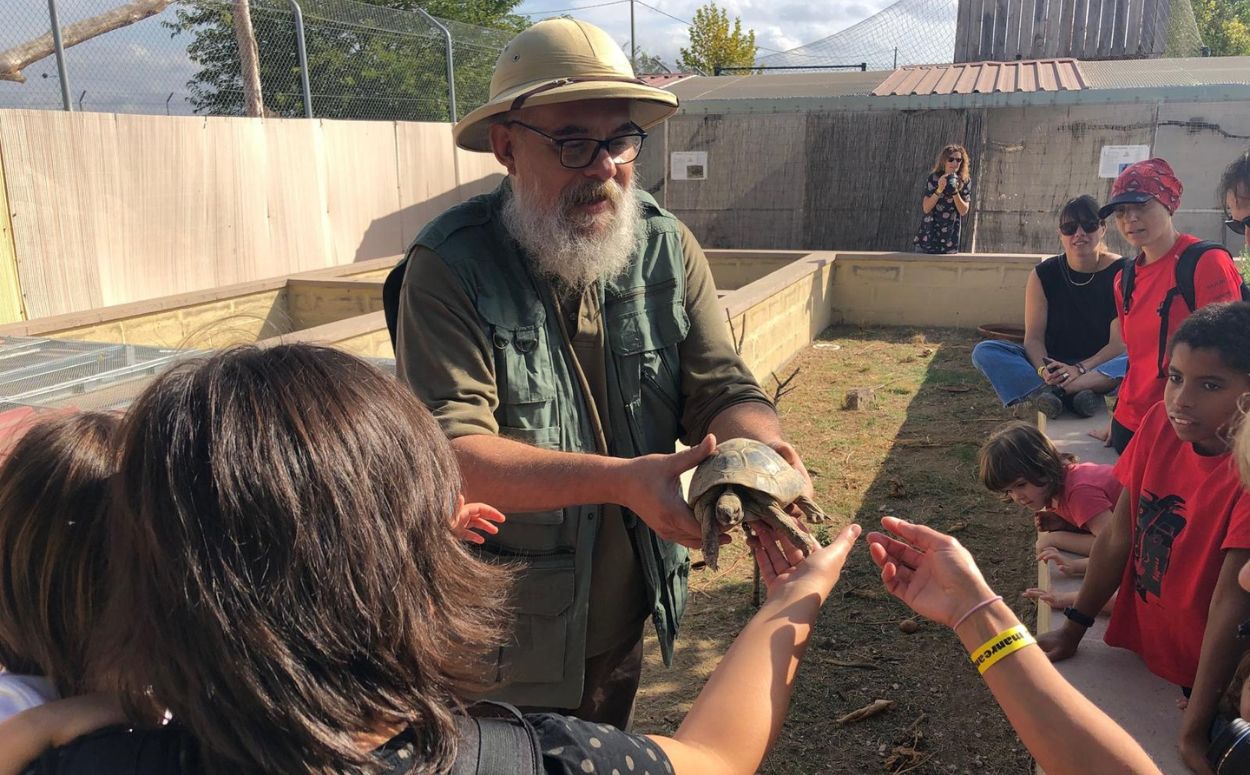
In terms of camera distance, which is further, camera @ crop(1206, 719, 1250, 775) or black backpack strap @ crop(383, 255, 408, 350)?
black backpack strap @ crop(383, 255, 408, 350)

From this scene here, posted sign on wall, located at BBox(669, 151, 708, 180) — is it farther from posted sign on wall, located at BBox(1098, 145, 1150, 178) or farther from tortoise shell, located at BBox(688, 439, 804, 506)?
tortoise shell, located at BBox(688, 439, 804, 506)

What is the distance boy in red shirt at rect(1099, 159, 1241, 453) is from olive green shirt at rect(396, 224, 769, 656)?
9.06 ft

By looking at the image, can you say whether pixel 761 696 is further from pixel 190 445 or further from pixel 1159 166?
pixel 1159 166

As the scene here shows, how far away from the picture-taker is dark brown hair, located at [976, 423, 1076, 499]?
3914mm

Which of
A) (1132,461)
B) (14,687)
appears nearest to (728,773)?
(14,687)

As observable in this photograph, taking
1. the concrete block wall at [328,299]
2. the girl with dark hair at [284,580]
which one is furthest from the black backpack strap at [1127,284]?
the concrete block wall at [328,299]

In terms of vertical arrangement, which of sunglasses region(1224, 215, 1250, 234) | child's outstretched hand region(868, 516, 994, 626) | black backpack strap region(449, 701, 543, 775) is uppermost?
sunglasses region(1224, 215, 1250, 234)

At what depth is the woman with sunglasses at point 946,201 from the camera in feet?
36.0

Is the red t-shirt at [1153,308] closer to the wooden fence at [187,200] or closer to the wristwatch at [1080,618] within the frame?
the wristwatch at [1080,618]

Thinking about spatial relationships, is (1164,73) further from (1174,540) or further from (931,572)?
(931,572)

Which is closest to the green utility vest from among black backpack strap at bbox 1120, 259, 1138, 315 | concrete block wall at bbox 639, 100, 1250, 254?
black backpack strap at bbox 1120, 259, 1138, 315

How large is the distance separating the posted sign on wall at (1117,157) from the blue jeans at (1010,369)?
759 cm

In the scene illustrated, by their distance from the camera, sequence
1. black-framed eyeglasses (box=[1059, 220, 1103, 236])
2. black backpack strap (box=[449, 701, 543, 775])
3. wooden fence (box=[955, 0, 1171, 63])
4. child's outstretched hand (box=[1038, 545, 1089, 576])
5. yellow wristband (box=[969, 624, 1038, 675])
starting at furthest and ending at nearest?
wooden fence (box=[955, 0, 1171, 63]) → black-framed eyeglasses (box=[1059, 220, 1103, 236]) → child's outstretched hand (box=[1038, 545, 1089, 576]) → yellow wristband (box=[969, 624, 1038, 675]) → black backpack strap (box=[449, 701, 543, 775])

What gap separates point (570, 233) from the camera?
2.27 meters
